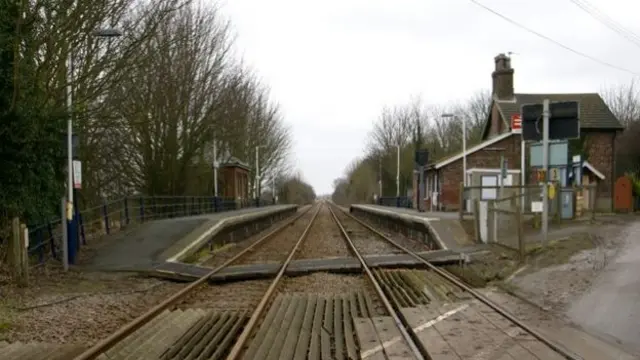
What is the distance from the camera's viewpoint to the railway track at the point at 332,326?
21.6 feet

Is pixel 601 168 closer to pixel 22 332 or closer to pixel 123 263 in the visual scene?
pixel 123 263

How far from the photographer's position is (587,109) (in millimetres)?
39125

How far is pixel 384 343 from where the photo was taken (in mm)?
6828

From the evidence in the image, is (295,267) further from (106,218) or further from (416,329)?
(106,218)

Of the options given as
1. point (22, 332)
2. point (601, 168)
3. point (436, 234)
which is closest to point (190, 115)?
point (436, 234)

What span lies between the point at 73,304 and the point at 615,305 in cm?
752

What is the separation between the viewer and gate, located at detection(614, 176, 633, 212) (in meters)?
28.5

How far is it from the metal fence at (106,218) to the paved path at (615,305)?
410 inches

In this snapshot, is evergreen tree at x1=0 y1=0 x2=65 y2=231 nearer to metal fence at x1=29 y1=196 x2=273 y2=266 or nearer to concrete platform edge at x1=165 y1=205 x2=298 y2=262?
metal fence at x1=29 y1=196 x2=273 y2=266

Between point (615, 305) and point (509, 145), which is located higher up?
point (509, 145)

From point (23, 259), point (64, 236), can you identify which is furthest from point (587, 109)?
point (23, 259)

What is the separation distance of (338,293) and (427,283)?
60.2 inches

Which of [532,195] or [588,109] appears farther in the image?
[588,109]

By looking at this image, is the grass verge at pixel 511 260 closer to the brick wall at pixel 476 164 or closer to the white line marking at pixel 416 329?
the white line marking at pixel 416 329
